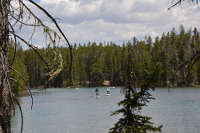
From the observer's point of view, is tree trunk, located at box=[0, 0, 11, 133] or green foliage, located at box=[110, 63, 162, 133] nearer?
tree trunk, located at box=[0, 0, 11, 133]

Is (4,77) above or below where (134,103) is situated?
above

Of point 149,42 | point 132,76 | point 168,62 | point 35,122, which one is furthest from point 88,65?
point 132,76

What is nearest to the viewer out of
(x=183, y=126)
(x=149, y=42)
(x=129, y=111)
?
(x=129, y=111)

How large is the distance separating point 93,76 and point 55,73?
4797 inches

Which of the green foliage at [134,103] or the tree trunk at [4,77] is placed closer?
the tree trunk at [4,77]

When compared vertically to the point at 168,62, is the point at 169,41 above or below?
above

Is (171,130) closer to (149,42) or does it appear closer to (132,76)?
(132,76)

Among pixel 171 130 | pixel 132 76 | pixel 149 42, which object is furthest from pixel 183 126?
pixel 149 42

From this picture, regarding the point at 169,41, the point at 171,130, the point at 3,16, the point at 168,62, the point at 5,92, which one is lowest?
the point at 171,130

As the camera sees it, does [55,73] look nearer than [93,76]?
Yes

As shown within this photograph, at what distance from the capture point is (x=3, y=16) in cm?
356

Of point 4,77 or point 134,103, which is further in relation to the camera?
point 134,103

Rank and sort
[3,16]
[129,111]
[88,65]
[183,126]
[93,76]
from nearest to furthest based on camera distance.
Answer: [3,16] < [129,111] < [183,126] < [93,76] < [88,65]

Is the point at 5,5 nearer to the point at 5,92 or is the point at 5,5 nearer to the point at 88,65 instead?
the point at 5,92
